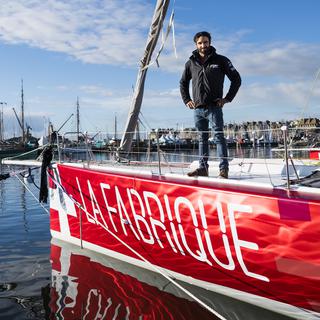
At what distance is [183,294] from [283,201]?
76.2 inches

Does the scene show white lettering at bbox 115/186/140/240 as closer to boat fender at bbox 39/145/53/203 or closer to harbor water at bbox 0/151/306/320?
harbor water at bbox 0/151/306/320

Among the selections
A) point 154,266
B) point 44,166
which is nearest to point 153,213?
point 154,266

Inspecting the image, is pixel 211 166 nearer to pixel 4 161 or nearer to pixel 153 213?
pixel 153 213

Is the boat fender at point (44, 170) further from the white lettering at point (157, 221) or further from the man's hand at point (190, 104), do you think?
the man's hand at point (190, 104)

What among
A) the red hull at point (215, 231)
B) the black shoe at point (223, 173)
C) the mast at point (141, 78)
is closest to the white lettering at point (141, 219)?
the red hull at point (215, 231)

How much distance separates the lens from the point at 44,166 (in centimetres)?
733

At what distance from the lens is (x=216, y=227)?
4.62 meters

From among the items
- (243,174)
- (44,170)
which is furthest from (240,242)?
(44,170)

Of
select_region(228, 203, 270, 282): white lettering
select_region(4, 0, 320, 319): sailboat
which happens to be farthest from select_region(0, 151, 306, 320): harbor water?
select_region(228, 203, 270, 282): white lettering

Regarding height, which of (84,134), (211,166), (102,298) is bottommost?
(102,298)

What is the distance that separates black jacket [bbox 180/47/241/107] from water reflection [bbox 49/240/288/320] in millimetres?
2347

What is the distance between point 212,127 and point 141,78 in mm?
2811

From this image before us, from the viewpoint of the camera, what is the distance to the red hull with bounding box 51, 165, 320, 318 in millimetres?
4027

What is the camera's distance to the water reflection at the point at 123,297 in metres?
4.77
